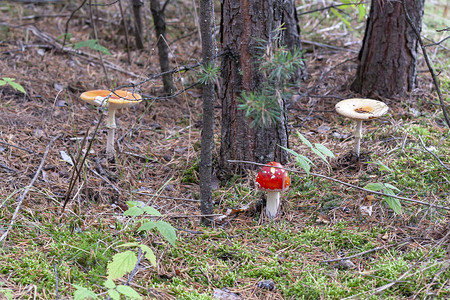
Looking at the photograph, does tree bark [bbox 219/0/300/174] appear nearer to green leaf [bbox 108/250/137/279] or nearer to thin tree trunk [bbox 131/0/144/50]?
green leaf [bbox 108/250/137/279]

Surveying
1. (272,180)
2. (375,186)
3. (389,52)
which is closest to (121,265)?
(272,180)

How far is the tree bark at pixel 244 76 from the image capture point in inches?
116

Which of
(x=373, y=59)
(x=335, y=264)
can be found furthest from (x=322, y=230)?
(x=373, y=59)

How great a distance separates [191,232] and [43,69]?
341 cm

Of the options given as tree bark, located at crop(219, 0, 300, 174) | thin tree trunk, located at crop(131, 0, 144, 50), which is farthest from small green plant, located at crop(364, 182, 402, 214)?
thin tree trunk, located at crop(131, 0, 144, 50)

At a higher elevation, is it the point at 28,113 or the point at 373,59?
the point at 373,59

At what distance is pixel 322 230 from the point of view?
9.00ft

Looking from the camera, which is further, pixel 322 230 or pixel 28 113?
pixel 28 113

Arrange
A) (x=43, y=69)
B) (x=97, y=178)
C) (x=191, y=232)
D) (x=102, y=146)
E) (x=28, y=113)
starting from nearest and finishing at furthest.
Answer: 1. (x=191, y=232)
2. (x=97, y=178)
3. (x=102, y=146)
4. (x=28, y=113)
5. (x=43, y=69)

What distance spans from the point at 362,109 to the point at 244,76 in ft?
3.14

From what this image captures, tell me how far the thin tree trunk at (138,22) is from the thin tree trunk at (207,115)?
2912mm

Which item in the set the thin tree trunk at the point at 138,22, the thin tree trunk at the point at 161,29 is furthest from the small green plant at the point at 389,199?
the thin tree trunk at the point at 138,22

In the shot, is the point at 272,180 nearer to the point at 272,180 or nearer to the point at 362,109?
the point at 272,180

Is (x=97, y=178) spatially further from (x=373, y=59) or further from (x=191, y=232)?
(x=373, y=59)
